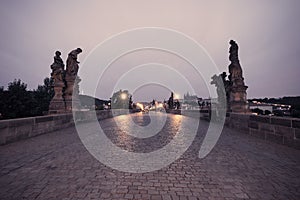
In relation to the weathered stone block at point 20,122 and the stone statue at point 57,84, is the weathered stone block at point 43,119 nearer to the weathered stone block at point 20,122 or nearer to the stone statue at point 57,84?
the weathered stone block at point 20,122

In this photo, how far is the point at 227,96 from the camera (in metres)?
13.1

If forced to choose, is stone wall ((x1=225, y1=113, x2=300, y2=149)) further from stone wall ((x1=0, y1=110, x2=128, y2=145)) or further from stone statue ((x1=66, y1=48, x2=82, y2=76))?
stone statue ((x1=66, y1=48, x2=82, y2=76))

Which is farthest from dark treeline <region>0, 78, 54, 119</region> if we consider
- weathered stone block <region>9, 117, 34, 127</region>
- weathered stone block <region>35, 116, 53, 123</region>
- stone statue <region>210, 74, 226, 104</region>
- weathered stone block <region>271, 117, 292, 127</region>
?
weathered stone block <region>271, 117, 292, 127</region>

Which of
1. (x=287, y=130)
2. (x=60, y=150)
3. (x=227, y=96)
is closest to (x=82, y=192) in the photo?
(x=60, y=150)

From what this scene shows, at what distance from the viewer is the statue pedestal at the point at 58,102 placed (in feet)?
36.5

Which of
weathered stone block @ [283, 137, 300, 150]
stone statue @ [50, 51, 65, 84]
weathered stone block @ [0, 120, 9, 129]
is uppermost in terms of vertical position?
stone statue @ [50, 51, 65, 84]

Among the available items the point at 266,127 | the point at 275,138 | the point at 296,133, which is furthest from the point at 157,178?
the point at 266,127

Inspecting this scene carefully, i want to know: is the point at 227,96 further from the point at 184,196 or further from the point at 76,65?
the point at 184,196

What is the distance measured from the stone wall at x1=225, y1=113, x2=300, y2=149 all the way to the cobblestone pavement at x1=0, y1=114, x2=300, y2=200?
2.55ft

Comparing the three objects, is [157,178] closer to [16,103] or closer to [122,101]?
[16,103]

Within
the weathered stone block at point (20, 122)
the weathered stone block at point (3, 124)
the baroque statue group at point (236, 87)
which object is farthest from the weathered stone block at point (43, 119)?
the baroque statue group at point (236, 87)

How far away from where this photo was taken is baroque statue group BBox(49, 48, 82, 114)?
11.2m

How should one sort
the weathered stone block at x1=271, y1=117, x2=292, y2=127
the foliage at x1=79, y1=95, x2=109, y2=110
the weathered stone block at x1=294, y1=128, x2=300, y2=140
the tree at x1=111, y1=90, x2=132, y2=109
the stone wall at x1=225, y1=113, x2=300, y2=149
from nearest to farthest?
the weathered stone block at x1=294, y1=128, x2=300, y2=140 < the stone wall at x1=225, y1=113, x2=300, y2=149 < the weathered stone block at x1=271, y1=117, x2=292, y2=127 < the foliage at x1=79, y1=95, x2=109, y2=110 < the tree at x1=111, y1=90, x2=132, y2=109

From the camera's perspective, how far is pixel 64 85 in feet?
37.7
